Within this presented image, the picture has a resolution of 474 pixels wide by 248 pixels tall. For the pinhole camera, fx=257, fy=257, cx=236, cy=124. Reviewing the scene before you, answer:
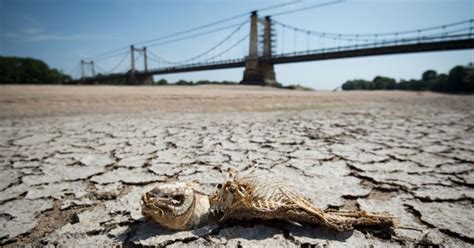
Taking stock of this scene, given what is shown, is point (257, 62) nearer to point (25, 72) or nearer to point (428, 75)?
point (428, 75)

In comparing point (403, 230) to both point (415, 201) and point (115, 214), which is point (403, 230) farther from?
point (115, 214)

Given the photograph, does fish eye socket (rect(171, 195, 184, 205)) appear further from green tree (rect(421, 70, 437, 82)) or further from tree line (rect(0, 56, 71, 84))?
tree line (rect(0, 56, 71, 84))

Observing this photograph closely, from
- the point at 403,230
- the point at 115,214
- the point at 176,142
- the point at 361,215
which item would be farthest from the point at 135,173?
the point at 403,230

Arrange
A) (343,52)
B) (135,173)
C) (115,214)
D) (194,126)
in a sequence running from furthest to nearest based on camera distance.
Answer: (343,52) < (194,126) < (135,173) < (115,214)

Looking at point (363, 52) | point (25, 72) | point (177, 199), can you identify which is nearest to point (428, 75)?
point (363, 52)

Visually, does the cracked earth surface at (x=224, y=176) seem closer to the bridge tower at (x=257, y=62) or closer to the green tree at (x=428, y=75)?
the bridge tower at (x=257, y=62)

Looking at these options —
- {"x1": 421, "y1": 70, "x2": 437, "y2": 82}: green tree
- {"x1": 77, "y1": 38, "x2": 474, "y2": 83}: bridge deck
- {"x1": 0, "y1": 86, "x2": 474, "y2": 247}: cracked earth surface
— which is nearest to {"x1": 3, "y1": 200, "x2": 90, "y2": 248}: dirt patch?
{"x1": 0, "y1": 86, "x2": 474, "y2": 247}: cracked earth surface
